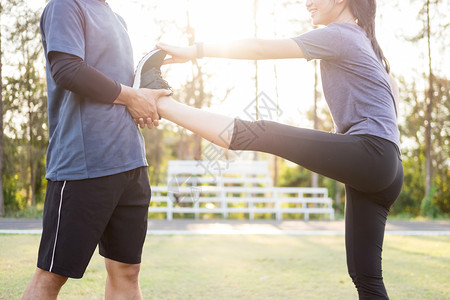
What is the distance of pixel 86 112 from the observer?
2.08 meters

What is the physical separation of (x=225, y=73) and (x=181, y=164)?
2.78 metres

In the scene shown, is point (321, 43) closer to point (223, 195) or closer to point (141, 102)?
point (141, 102)

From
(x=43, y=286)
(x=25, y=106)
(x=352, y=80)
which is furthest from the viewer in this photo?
(x=25, y=106)

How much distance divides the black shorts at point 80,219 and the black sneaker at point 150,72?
1.36 feet

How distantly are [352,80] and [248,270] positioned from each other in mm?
2923

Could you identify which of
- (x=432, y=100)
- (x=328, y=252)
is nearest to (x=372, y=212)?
(x=328, y=252)

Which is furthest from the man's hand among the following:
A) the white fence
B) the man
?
the white fence

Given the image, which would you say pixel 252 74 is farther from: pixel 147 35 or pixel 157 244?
pixel 157 244

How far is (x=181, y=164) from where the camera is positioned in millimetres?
13438

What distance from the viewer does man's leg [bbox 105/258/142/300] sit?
2.29 meters

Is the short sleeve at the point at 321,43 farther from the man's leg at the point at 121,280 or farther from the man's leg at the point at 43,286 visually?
the man's leg at the point at 43,286

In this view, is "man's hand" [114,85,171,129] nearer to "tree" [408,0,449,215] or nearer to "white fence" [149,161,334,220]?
"white fence" [149,161,334,220]

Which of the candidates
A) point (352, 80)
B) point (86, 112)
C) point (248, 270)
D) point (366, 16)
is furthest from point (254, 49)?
point (248, 270)

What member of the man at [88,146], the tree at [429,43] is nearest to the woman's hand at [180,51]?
the man at [88,146]
